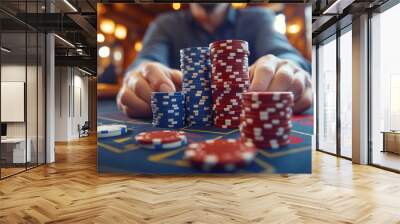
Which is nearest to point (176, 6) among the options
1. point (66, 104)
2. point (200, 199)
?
point (200, 199)

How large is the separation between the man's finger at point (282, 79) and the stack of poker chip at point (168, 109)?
1.27ft

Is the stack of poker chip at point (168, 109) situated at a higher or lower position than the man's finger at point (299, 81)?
lower

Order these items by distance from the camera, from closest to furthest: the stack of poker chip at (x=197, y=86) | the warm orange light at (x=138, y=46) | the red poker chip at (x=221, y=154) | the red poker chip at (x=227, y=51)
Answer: the red poker chip at (x=221, y=154) → the red poker chip at (x=227, y=51) → the stack of poker chip at (x=197, y=86) → the warm orange light at (x=138, y=46)

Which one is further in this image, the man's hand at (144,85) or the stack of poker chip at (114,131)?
the stack of poker chip at (114,131)

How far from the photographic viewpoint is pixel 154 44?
1.83 m

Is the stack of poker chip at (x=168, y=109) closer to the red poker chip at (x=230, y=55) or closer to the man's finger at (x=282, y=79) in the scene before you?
the red poker chip at (x=230, y=55)

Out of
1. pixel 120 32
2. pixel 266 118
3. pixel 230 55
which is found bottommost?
pixel 266 118

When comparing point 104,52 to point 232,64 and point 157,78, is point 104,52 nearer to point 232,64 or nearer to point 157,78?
point 157,78

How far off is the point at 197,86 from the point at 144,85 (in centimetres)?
32

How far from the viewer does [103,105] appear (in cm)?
224

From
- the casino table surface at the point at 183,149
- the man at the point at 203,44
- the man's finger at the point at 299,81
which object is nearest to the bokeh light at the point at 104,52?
the man at the point at 203,44

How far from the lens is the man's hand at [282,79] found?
119 cm

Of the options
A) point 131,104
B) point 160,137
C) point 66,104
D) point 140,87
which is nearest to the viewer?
point 160,137

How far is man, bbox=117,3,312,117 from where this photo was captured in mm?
1430
